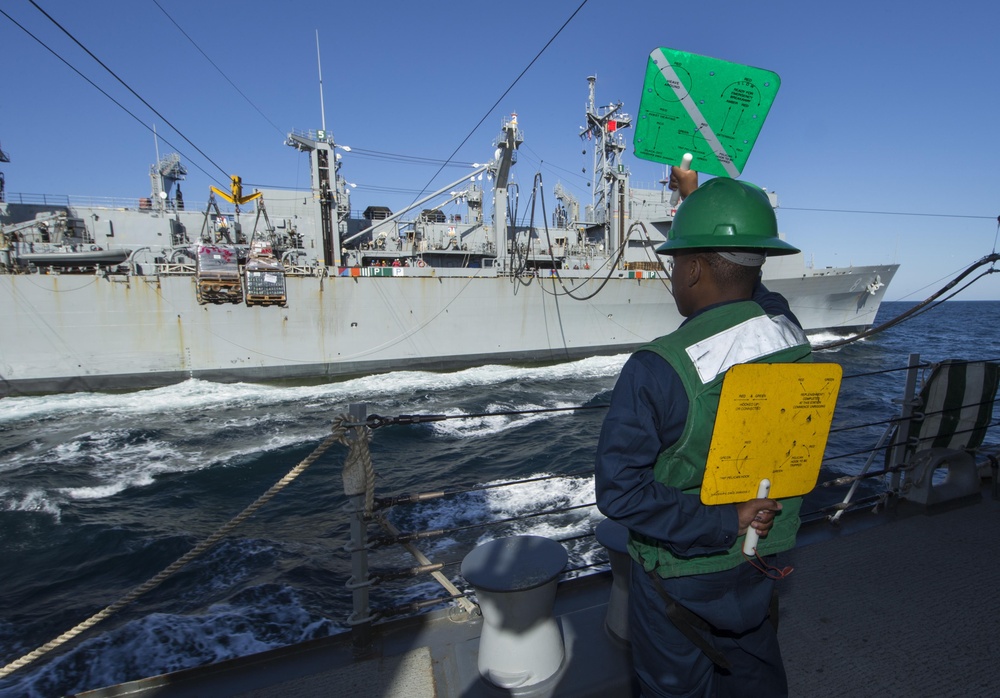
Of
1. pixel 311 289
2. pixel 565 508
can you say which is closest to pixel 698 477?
pixel 565 508

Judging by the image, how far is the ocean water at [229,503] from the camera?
4.53 meters

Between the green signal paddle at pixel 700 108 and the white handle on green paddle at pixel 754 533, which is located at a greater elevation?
the green signal paddle at pixel 700 108

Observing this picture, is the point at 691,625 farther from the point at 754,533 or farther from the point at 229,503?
the point at 229,503

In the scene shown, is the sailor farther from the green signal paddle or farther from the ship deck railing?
the green signal paddle

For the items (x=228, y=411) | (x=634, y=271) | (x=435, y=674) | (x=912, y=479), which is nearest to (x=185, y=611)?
(x=435, y=674)

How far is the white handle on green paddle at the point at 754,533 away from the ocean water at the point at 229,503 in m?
1.13

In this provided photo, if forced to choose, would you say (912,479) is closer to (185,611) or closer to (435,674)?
(435,674)

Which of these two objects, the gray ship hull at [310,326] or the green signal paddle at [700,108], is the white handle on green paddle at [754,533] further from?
the gray ship hull at [310,326]

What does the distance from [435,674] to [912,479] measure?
3433 mm

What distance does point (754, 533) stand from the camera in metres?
1.20

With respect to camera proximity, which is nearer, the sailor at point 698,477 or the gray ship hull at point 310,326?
the sailor at point 698,477

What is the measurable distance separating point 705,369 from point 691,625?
0.68 m

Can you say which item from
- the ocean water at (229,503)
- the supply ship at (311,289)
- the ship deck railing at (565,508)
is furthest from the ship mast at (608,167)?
the ship deck railing at (565,508)

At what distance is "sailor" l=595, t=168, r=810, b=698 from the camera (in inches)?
45.3
